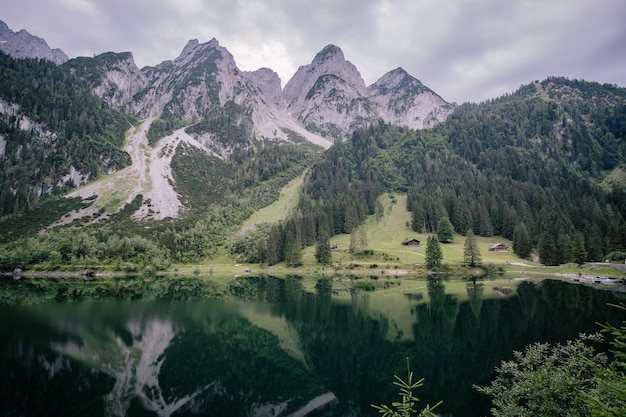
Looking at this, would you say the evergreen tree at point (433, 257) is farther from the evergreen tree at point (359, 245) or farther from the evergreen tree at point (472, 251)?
the evergreen tree at point (359, 245)

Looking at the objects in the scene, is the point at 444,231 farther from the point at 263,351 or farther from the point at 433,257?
the point at 263,351

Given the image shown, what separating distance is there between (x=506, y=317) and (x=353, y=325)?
70.5 feet

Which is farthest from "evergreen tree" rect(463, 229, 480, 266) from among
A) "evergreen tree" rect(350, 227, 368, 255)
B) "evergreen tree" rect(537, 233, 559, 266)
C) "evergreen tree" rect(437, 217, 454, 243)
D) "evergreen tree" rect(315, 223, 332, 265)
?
"evergreen tree" rect(315, 223, 332, 265)

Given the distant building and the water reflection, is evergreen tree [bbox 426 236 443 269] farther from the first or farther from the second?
the water reflection

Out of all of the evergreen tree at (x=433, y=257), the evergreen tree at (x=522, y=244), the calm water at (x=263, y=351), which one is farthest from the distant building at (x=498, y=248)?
the calm water at (x=263, y=351)

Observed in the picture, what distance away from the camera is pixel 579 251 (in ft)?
308

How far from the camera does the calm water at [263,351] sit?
26391 millimetres

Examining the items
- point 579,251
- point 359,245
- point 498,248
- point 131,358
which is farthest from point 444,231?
point 131,358

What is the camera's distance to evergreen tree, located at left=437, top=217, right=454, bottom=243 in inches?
5089

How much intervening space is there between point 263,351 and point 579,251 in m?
98.7

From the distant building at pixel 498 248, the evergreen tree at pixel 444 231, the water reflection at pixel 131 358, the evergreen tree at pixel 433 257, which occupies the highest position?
the evergreen tree at pixel 444 231

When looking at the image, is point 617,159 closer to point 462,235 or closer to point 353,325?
point 462,235

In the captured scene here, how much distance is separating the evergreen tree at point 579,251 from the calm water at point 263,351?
127 feet

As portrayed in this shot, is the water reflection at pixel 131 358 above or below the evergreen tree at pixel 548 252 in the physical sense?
below
